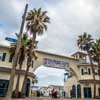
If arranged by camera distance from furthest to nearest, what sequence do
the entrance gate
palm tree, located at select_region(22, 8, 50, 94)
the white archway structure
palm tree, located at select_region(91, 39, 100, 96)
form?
the entrance gate → palm tree, located at select_region(91, 39, 100, 96) → the white archway structure → palm tree, located at select_region(22, 8, 50, 94)

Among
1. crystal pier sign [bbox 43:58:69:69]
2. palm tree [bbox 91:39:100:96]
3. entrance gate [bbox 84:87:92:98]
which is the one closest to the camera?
crystal pier sign [bbox 43:58:69:69]

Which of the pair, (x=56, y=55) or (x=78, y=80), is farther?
(x=78, y=80)

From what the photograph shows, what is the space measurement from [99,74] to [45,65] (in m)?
14.5

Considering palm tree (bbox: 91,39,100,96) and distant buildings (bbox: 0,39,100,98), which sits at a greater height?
palm tree (bbox: 91,39,100,96)

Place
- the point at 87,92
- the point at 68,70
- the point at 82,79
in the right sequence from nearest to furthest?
the point at 87,92, the point at 82,79, the point at 68,70

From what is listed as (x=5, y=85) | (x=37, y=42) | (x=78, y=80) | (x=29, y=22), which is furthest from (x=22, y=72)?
(x=78, y=80)

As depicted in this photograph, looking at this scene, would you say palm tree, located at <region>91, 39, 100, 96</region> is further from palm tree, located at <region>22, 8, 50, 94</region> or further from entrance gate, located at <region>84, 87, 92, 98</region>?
palm tree, located at <region>22, 8, 50, 94</region>

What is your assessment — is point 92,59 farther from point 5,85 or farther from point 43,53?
point 5,85

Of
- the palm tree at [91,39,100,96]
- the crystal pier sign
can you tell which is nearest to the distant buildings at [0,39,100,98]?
the crystal pier sign

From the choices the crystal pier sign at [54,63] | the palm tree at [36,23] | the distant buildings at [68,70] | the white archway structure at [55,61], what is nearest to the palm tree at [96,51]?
the distant buildings at [68,70]

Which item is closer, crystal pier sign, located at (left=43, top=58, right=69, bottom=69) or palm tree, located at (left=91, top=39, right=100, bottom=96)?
crystal pier sign, located at (left=43, top=58, right=69, bottom=69)

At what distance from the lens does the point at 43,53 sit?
3697 centimetres

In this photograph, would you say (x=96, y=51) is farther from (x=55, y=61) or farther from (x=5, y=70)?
(x=5, y=70)

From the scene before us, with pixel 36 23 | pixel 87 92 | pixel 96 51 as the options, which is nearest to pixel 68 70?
pixel 87 92
